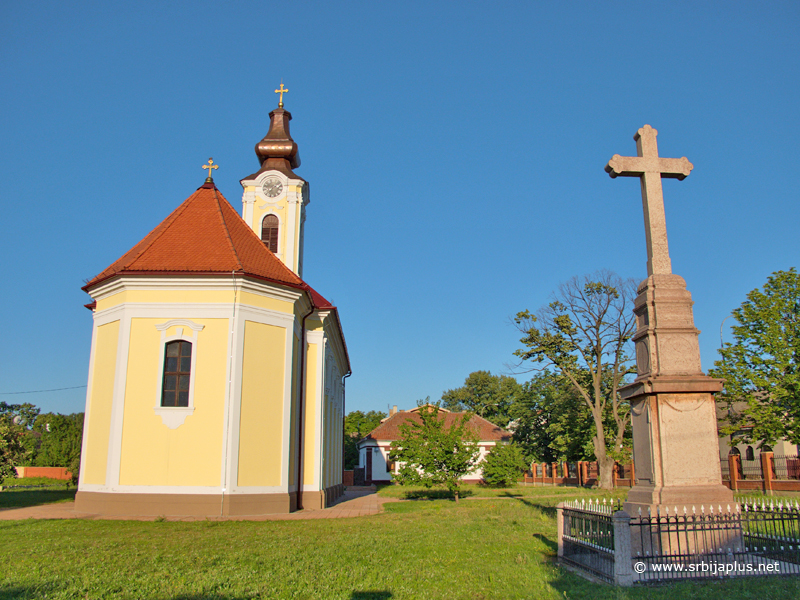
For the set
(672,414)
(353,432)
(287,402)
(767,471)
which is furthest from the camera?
(353,432)

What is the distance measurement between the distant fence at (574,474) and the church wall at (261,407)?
22295 millimetres

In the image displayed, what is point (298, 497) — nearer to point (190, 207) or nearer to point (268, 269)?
point (268, 269)

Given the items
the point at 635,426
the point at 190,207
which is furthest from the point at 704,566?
Result: the point at 190,207

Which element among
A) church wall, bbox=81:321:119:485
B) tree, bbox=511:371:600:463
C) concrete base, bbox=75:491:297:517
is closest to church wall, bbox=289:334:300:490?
concrete base, bbox=75:491:297:517

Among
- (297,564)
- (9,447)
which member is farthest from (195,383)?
(297,564)

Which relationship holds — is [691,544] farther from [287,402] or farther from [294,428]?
[294,428]

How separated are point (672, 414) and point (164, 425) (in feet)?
42.1

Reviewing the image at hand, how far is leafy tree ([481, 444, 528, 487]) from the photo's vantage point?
84.4 feet

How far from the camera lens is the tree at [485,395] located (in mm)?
76000

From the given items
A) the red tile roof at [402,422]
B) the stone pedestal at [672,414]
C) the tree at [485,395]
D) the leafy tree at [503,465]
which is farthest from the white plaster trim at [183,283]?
the tree at [485,395]

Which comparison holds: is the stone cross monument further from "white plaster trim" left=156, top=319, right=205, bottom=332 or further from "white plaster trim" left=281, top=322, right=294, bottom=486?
"white plaster trim" left=156, top=319, right=205, bottom=332

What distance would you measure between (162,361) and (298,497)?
5.99m

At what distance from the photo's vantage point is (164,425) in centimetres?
1573

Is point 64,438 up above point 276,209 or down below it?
below
